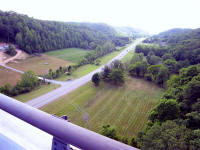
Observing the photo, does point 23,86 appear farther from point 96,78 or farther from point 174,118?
point 174,118

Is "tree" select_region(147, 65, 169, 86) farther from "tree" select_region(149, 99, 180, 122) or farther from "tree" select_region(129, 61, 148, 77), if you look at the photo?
"tree" select_region(149, 99, 180, 122)

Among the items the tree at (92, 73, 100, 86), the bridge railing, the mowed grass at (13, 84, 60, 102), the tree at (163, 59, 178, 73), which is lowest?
the mowed grass at (13, 84, 60, 102)

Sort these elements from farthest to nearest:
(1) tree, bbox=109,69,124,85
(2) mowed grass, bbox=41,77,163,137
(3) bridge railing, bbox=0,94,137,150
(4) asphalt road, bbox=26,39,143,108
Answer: (1) tree, bbox=109,69,124,85 < (4) asphalt road, bbox=26,39,143,108 < (2) mowed grass, bbox=41,77,163,137 < (3) bridge railing, bbox=0,94,137,150

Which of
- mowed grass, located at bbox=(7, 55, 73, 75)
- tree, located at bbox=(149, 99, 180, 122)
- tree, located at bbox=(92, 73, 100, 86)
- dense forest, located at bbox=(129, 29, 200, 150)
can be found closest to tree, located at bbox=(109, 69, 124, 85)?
tree, located at bbox=(92, 73, 100, 86)

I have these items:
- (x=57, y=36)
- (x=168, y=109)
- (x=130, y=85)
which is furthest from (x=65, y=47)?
(x=168, y=109)

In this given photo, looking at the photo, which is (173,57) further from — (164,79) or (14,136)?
(14,136)

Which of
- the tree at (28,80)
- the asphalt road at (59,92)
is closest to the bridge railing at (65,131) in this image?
the asphalt road at (59,92)

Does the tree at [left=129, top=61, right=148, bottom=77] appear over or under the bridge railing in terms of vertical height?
under

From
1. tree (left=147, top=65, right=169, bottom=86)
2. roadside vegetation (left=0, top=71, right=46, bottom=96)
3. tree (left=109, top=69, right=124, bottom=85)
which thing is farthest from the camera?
tree (left=147, top=65, right=169, bottom=86)
